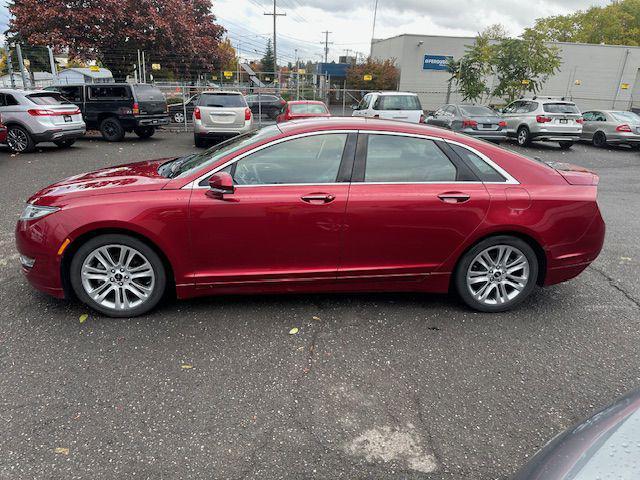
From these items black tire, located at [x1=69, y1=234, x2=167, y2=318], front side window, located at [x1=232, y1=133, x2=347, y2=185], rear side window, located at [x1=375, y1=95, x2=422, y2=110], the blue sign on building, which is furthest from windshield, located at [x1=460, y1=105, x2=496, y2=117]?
the blue sign on building

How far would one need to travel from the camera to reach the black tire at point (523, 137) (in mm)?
16562

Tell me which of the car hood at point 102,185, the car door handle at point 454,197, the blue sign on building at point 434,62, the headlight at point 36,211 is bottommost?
the headlight at point 36,211

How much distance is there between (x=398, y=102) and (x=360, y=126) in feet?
40.4

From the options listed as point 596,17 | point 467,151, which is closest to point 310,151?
point 467,151

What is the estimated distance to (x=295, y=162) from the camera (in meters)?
3.69

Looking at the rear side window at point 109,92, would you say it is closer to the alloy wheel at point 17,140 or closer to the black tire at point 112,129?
the black tire at point 112,129

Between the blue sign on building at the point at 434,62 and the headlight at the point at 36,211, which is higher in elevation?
the blue sign on building at the point at 434,62

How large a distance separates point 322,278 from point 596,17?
212 ft

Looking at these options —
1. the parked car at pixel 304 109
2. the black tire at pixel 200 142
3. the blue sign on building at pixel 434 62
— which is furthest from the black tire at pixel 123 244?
the blue sign on building at pixel 434 62

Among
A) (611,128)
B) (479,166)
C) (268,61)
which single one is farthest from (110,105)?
(268,61)

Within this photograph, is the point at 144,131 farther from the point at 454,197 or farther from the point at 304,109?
the point at 454,197

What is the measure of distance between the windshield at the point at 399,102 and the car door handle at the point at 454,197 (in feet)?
40.5

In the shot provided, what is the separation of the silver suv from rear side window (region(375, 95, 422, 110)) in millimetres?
→ 4292

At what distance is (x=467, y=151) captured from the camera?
12.5ft
